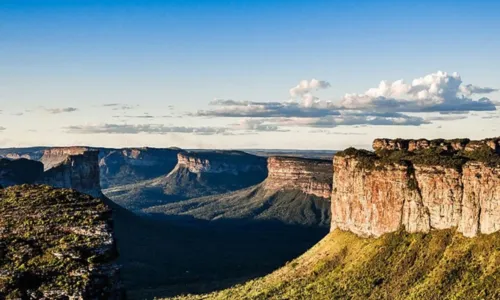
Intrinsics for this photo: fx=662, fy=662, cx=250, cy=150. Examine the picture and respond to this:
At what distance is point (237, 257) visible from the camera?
17988 cm

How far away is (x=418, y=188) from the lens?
9219 cm

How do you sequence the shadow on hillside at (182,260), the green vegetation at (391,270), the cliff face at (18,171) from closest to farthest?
the green vegetation at (391,270), the shadow on hillside at (182,260), the cliff face at (18,171)

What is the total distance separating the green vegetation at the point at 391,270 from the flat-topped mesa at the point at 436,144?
14.2m

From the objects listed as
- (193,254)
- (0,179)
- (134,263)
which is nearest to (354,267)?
(134,263)

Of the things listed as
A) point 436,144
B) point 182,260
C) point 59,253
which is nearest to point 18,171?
point 182,260

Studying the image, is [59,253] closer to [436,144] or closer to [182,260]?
[436,144]

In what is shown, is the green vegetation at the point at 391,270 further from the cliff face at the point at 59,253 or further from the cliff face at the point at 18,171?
the cliff face at the point at 18,171

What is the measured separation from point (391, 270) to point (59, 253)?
63062mm

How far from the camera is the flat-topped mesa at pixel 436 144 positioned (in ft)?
304

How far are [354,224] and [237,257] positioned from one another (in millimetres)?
79940

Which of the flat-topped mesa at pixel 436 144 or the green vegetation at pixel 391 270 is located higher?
Answer: the flat-topped mesa at pixel 436 144

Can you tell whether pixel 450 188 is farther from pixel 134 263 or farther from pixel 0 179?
pixel 0 179

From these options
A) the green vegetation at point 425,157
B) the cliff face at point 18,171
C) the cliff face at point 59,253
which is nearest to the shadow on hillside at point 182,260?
the cliff face at point 18,171

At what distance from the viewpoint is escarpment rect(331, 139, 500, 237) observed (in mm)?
82625
